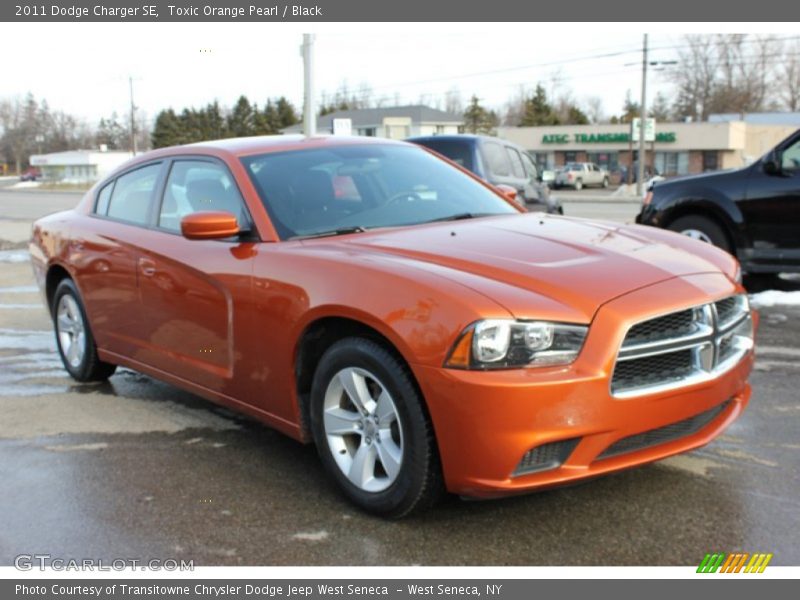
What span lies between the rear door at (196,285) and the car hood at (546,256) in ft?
1.98

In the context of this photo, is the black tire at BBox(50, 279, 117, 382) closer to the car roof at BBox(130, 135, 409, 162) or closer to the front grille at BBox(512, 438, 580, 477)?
the car roof at BBox(130, 135, 409, 162)

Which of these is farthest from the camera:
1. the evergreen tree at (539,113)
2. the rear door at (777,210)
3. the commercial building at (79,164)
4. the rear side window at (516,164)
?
the commercial building at (79,164)

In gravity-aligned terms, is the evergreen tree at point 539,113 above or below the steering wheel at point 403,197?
above

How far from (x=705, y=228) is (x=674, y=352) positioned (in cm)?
570

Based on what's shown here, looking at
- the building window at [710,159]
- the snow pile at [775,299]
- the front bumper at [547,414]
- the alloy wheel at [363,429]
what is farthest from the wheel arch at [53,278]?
the building window at [710,159]

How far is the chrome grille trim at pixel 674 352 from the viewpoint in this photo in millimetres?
3143

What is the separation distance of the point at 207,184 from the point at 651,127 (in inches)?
1636

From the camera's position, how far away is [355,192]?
442 cm

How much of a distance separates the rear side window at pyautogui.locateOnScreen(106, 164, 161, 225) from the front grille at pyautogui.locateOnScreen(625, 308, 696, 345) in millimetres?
3094

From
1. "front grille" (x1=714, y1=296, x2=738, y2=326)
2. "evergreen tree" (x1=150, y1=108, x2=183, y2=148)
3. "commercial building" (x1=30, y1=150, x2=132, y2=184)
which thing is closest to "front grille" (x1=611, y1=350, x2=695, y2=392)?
"front grille" (x1=714, y1=296, x2=738, y2=326)

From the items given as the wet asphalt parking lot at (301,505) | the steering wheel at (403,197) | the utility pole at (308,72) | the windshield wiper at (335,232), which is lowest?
the wet asphalt parking lot at (301,505)

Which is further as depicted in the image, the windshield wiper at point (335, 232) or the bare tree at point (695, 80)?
the bare tree at point (695, 80)

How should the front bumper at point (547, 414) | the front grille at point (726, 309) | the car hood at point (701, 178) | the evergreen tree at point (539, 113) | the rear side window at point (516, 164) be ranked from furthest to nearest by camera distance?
the evergreen tree at point (539, 113) < the rear side window at point (516, 164) < the car hood at point (701, 178) < the front grille at point (726, 309) < the front bumper at point (547, 414)

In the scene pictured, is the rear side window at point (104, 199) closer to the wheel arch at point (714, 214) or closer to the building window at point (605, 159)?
the wheel arch at point (714, 214)
